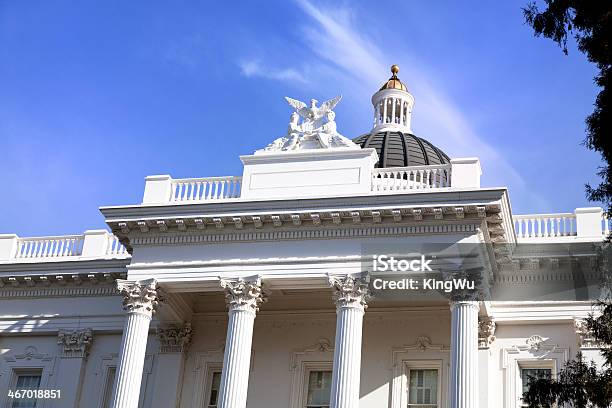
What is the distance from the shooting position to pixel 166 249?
26859mm

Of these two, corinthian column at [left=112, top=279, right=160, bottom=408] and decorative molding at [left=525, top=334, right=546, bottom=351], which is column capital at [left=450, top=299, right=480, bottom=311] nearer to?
decorative molding at [left=525, top=334, right=546, bottom=351]

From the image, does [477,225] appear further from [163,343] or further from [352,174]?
[163,343]

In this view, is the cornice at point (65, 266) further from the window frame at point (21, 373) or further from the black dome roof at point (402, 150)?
the black dome roof at point (402, 150)

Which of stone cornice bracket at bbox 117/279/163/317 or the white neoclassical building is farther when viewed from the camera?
stone cornice bracket at bbox 117/279/163/317

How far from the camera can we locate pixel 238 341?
82.9 ft

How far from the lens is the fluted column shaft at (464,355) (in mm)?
23188

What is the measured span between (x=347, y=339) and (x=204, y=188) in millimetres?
6317

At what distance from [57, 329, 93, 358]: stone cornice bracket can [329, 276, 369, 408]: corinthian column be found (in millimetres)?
9090

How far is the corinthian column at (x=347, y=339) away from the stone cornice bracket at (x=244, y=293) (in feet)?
6.51

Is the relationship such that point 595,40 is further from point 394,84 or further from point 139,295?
point 394,84

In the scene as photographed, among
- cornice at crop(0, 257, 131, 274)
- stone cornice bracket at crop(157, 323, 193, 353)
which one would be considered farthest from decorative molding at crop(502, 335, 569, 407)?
cornice at crop(0, 257, 131, 274)

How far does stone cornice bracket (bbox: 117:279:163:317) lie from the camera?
26406mm

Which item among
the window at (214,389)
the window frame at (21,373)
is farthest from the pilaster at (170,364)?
the window frame at (21,373)

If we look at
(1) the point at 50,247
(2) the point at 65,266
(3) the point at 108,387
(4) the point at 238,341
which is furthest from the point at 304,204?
(1) the point at 50,247
